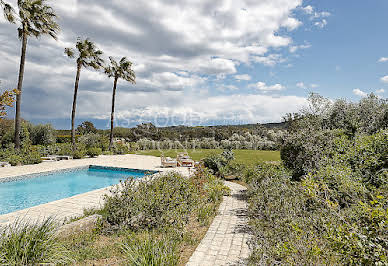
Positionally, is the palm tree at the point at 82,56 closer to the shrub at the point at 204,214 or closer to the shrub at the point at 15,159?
the shrub at the point at 15,159

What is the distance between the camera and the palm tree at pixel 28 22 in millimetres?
13147

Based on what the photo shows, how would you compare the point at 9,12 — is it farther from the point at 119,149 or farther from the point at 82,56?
the point at 119,149

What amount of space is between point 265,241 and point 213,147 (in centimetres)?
2212

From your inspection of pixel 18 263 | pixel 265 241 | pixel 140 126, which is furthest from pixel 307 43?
pixel 140 126

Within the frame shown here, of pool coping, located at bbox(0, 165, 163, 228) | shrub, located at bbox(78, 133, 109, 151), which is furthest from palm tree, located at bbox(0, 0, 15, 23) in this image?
pool coping, located at bbox(0, 165, 163, 228)

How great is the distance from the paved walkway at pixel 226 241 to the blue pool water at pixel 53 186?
9.16 ft

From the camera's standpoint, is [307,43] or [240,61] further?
[240,61]

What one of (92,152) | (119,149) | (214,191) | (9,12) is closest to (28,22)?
(9,12)

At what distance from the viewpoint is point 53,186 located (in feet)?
34.2

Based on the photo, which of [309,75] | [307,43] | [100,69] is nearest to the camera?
[307,43]

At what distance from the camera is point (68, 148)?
692 inches

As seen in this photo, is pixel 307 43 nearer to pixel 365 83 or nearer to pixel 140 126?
pixel 365 83

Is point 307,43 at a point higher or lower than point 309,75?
higher

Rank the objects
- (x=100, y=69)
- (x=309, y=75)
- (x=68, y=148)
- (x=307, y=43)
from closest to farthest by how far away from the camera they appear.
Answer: (x=307, y=43), (x=309, y=75), (x=68, y=148), (x=100, y=69)
